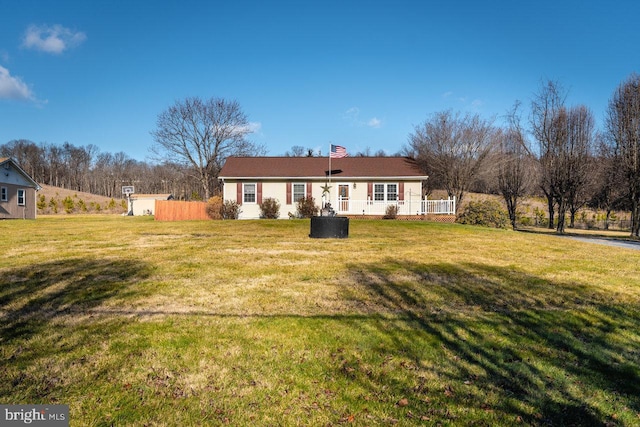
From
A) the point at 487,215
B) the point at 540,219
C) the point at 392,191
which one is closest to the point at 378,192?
the point at 392,191

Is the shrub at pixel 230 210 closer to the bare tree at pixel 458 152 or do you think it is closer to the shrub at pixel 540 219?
the bare tree at pixel 458 152

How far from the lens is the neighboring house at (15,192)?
90.3 ft

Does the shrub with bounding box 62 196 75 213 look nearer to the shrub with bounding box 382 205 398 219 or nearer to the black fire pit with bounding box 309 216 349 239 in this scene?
the shrub with bounding box 382 205 398 219

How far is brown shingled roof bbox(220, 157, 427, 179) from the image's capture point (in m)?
25.4

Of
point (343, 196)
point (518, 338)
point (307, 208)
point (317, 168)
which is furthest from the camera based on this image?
point (317, 168)

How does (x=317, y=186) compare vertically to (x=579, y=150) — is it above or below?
below

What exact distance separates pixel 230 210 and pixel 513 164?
23.9 meters

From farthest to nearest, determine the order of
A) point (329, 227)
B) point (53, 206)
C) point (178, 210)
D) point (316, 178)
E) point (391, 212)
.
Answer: point (53, 206) → point (316, 178) → point (178, 210) → point (391, 212) → point (329, 227)

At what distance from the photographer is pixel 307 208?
2422 cm

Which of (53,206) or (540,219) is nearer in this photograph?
(540,219)

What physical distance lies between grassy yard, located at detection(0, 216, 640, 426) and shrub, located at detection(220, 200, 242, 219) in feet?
55.8

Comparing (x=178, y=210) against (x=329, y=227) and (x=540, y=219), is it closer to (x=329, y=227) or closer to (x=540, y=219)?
(x=329, y=227)


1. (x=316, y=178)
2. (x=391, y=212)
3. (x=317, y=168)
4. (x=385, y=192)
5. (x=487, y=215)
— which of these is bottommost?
(x=487, y=215)

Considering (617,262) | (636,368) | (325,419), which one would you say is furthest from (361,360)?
(617,262)
